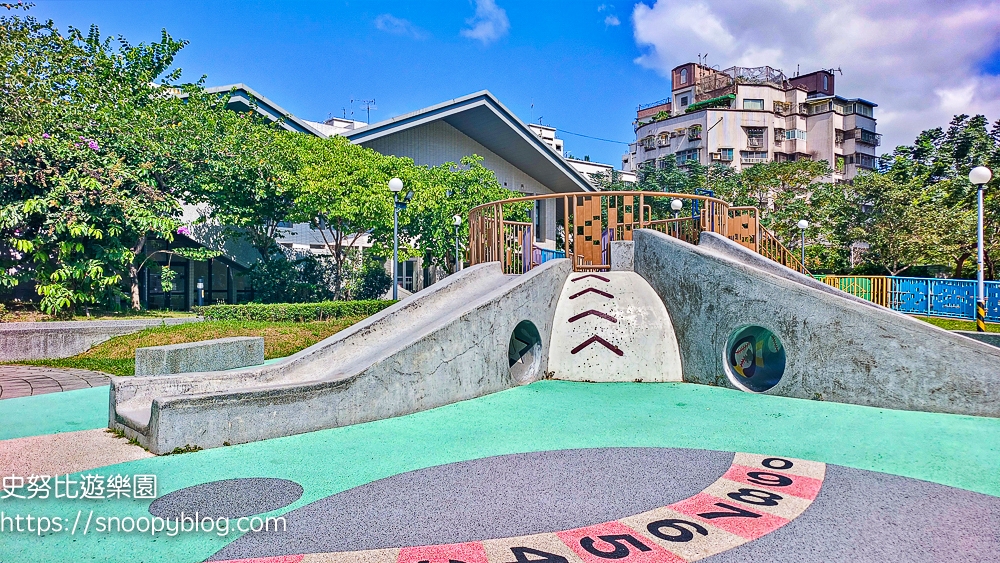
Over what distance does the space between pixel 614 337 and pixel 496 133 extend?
22.5 m

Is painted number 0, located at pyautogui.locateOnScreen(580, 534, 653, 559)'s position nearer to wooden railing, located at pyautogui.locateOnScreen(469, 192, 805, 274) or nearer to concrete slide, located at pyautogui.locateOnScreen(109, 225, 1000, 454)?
concrete slide, located at pyautogui.locateOnScreen(109, 225, 1000, 454)

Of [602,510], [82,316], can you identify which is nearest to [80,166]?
[82,316]

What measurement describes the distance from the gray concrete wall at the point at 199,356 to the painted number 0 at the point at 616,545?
814 cm

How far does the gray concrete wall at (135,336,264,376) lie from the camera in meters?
9.36

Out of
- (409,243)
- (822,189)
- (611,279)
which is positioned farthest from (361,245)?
(822,189)

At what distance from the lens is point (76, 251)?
1517 cm

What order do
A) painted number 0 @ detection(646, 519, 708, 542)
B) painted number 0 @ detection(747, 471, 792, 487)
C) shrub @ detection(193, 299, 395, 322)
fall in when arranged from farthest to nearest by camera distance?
shrub @ detection(193, 299, 395, 322) → painted number 0 @ detection(747, 471, 792, 487) → painted number 0 @ detection(646, 519, 708, 542)

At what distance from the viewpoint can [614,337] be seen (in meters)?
9.64

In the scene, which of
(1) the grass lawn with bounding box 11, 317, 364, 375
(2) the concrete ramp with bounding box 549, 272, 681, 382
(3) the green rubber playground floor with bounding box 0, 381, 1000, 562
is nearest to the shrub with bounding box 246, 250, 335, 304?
(1) the grass lawn with bounding box 11, 317, 364, 375

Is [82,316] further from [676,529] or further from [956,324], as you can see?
[956,324]

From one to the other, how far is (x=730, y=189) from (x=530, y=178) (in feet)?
47.4

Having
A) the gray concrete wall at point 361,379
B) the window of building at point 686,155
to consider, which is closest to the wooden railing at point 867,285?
the gray concrete wall at point 361,379

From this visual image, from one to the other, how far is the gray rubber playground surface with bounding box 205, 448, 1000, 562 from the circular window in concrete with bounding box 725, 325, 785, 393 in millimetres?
3347

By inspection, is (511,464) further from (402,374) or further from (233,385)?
(233,385)
